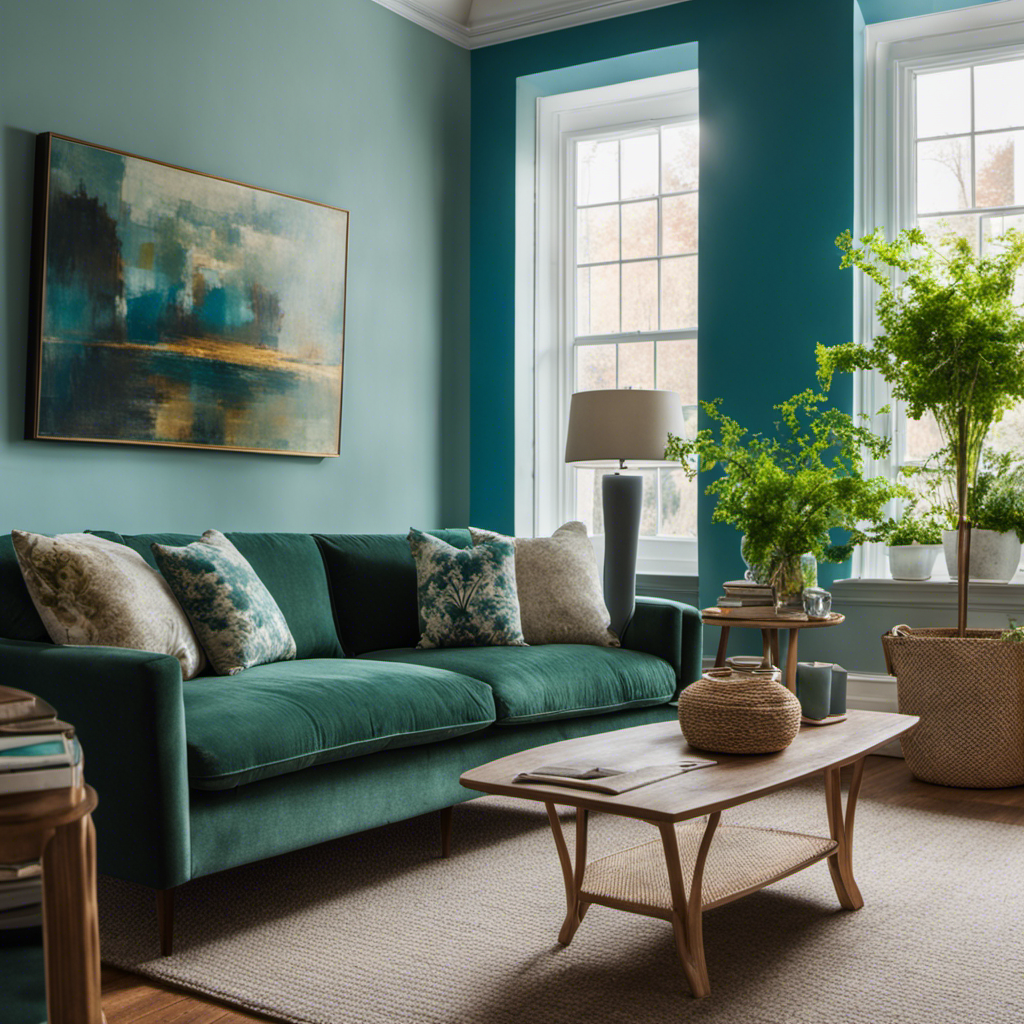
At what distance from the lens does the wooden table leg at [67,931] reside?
0.74m

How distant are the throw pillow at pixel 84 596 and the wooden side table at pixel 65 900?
2045mm

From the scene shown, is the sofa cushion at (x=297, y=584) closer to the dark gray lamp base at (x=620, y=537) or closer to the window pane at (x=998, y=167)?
the dark gray lamp base at (x=620, y=537)

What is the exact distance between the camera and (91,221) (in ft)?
11.5

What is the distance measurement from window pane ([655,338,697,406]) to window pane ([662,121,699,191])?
0.73 meters

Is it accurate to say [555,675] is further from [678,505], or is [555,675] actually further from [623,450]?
[678,505]

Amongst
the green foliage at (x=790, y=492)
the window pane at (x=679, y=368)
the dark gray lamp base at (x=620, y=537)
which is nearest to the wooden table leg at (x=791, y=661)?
the green foliage at (x=790, y=492)

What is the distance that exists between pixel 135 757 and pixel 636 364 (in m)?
3.50

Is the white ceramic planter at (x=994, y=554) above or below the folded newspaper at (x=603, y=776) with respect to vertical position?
above

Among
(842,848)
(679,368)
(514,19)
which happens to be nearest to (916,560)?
(679,368)

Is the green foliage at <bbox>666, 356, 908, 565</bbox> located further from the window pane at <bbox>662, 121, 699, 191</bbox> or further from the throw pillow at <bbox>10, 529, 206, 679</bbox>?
the throw pillow at <bbox>10, 529, 206, 679</bbox>

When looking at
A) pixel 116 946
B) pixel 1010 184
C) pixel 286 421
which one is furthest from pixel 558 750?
pixel 1010 184

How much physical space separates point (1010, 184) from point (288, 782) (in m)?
3.74

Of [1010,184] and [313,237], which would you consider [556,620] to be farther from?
[1010,184]

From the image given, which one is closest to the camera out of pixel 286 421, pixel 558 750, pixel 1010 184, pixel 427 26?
pixel 558 750
